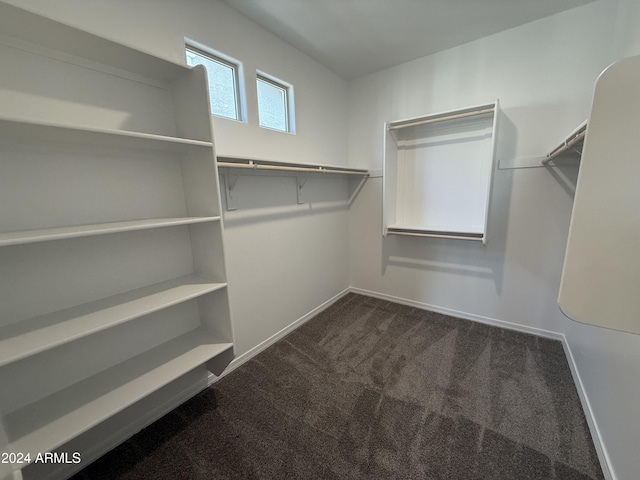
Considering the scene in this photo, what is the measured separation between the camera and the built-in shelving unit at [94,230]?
1.01 meters

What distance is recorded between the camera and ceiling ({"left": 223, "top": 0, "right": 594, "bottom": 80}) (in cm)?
179

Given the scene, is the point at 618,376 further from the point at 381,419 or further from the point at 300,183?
the point at 300,183

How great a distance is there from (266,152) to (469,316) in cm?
269

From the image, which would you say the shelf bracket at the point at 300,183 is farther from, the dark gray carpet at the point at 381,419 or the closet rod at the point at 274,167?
the dark gray carpet at the point at 381,419

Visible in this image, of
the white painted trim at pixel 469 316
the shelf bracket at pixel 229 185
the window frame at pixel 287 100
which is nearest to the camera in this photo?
the shelf bracket at pixel 229 185

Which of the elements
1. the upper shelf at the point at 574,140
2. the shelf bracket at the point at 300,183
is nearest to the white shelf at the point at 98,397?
the shelf bracket at the point at 300,183

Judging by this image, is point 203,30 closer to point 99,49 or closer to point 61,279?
point 99,49

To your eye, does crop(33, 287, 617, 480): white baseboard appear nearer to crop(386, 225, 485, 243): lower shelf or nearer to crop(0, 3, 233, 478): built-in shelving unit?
crop(0, 3, 233, 478): built-in shelving unit

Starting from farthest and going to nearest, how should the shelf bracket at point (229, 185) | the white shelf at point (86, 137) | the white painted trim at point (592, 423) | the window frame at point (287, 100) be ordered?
1. the window frame at point (287, 100)
2. the shelf bracket at point (229, 185)
3. the white painted trim at point (592, 423)
4. the white shelf at point (86, 137)

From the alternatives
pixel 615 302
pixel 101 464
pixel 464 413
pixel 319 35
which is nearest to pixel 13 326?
pixel 101 464

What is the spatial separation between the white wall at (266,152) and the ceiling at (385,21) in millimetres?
176

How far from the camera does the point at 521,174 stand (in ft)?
7.23

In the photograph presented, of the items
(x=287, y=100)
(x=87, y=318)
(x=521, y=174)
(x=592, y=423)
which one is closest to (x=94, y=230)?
(x=87, y=318)

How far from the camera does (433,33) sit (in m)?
2.13
